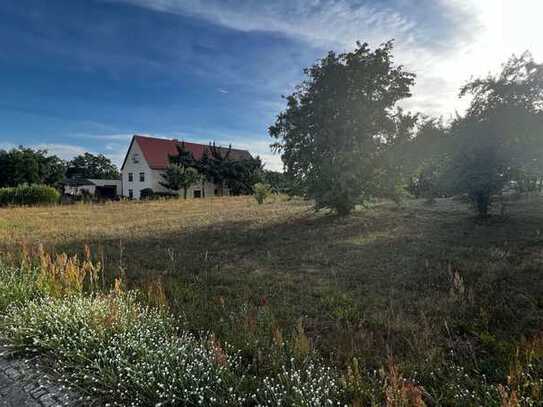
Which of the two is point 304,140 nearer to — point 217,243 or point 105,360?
point 217,243

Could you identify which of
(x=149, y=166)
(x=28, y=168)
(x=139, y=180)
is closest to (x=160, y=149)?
(x=149, y=166)

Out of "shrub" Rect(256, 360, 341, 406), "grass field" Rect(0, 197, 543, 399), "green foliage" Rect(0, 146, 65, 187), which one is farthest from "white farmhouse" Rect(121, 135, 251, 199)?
"shrub" Rect(256, 360, 341, 406)

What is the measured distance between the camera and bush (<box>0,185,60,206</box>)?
23.2 meters

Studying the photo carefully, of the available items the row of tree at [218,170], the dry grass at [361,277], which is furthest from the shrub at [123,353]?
the row of tree at [218,170]

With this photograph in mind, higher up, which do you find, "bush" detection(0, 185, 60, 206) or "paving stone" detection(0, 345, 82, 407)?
"bush" detection(0, 185, 60, 206)

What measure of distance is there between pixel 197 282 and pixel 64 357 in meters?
2.44

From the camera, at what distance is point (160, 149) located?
3678 cm

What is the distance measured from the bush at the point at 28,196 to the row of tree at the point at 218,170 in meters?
11.0

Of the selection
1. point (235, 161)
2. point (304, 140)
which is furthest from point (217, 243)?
point (235, 161)

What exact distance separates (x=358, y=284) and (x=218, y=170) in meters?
33.4

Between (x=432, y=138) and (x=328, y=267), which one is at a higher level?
(x=432, y=138)

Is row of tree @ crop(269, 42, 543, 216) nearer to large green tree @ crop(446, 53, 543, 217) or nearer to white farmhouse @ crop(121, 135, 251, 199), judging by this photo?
large green tree @ crop(446, 53, 543, 217)

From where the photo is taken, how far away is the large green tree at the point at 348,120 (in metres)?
10.5

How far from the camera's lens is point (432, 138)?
34.0 feet
